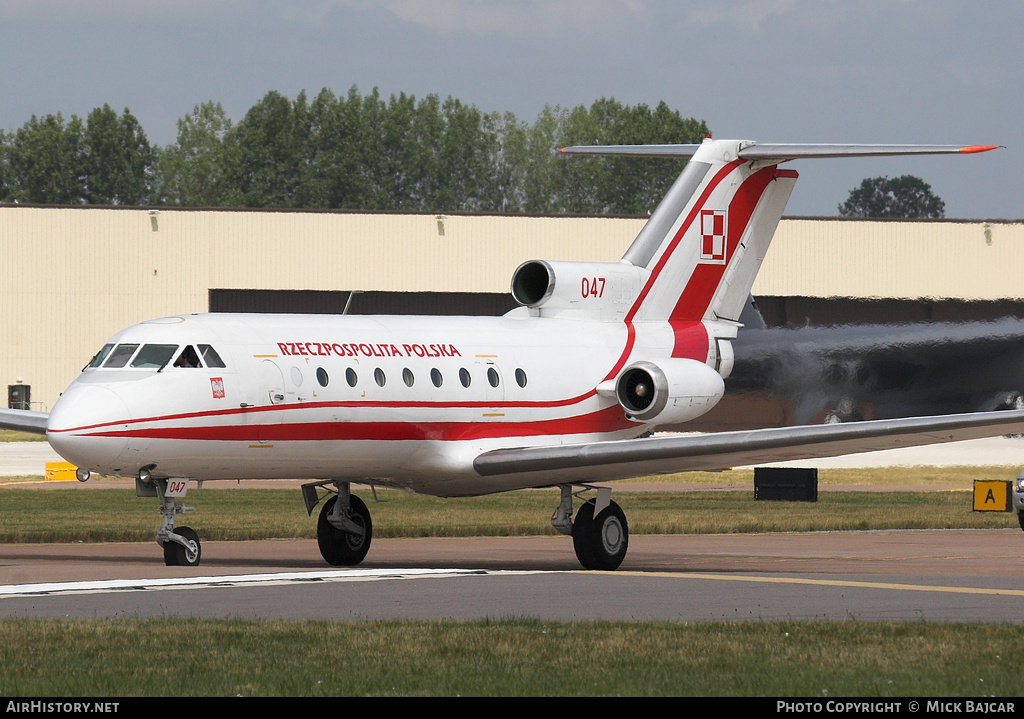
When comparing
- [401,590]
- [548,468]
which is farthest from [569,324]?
[401,590]

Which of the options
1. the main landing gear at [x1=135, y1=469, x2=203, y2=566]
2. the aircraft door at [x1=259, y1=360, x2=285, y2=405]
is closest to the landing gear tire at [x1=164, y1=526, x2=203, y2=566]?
the main landing gear at [x1=135, y1=469, x2=203, y2=566]

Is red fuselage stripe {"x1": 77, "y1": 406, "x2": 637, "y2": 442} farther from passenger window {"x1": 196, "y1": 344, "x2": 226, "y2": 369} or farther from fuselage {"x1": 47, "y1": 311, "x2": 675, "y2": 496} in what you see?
passenger window {"x1": 196, "y1": 344, "x2": 226, "y2": 369}

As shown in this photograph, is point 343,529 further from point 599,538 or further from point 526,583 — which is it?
point 526,583

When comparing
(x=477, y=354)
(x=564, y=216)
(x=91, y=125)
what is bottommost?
(x=477, y=354)

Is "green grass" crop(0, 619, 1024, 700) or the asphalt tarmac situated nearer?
"green grass" crop(0, 619, 1024, 700)

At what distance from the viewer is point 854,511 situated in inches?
1553

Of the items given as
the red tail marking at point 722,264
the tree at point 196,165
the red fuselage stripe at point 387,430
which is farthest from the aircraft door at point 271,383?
the tree at point 196,165

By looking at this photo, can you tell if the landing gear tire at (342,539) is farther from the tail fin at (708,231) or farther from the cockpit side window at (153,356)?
the tail fin at (708,231)

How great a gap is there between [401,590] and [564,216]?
54.1m

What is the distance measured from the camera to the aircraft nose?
68.3 ft

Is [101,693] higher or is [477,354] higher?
[477,354]

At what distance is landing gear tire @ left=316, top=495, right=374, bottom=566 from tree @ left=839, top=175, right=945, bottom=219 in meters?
159
